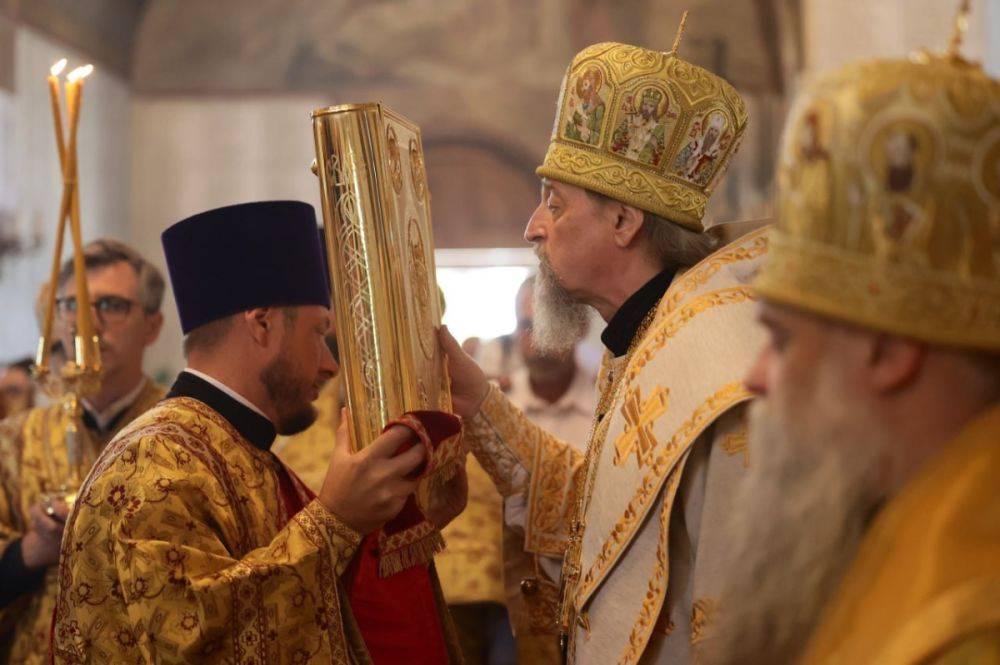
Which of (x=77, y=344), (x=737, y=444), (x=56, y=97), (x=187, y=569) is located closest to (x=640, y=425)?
(x=737, y=444)

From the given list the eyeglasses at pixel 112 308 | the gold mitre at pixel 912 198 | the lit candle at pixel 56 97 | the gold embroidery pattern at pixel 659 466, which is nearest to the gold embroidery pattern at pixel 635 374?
the gold embroidery pattern at pixel 659 466

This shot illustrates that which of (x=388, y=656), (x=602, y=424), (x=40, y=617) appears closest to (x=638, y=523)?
(x=602, y=424)

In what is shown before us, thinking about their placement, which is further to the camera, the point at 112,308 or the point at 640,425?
the point at 112,308

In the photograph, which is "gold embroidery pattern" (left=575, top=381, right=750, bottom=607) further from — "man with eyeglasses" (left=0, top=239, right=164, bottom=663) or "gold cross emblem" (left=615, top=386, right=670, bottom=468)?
"man with eyeglasses" (left=0, top=239, right=164, bottom=663)

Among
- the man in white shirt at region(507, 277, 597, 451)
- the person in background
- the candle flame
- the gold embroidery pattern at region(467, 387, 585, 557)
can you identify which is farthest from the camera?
the person in background

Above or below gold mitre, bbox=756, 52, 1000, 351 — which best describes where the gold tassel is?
below

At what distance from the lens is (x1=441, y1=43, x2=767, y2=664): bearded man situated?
7.73 ft

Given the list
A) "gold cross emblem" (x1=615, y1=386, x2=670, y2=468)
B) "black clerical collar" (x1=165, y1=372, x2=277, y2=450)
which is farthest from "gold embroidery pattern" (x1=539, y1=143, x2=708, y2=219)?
"black clerical collar" (x1=165, y1=372, x2=277, y2=450)

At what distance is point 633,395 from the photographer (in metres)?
2.53

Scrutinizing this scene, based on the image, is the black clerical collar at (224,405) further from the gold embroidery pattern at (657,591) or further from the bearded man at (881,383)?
the bearded man at (881,383)

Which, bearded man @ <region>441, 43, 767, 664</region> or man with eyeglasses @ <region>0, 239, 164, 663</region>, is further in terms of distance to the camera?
man with eyeglasses @ <region>0, 239, 164, 663</region>

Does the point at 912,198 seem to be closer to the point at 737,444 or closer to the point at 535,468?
the point at 737,444

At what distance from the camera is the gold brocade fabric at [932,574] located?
3.76 feet

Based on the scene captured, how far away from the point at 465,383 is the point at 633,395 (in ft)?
2.52
